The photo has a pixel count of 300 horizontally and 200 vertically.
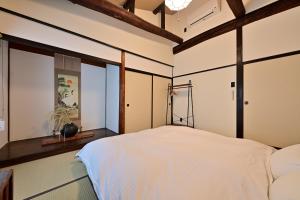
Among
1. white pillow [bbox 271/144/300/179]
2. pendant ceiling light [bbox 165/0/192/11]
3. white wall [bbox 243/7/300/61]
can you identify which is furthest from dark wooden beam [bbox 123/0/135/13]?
white pillow [bbox 271/144/300/179]

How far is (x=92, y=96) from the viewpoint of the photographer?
3.65 m

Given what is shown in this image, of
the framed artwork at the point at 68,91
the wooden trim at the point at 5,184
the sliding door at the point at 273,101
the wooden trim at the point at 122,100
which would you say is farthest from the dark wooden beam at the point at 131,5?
the wooden trim at the point at 5,184

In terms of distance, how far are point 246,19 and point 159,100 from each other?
97.2 inches

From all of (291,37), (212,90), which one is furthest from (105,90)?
(291,37)

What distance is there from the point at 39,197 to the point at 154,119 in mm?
2660

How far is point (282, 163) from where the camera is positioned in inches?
42.8

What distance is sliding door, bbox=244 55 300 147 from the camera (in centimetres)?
198

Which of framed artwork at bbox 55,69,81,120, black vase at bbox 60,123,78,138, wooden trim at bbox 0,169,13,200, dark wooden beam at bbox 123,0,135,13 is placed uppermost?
dark wooden beam at bbox 123,0,135,13

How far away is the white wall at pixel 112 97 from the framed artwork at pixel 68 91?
718 mm

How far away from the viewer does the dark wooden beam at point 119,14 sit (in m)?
2.19

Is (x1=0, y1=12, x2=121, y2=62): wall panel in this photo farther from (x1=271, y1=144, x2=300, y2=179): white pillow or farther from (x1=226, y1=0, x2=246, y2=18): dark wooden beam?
(x1=271, y1=144, x2=300, y2=179): white pillow

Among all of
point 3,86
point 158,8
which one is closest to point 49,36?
point 3,86

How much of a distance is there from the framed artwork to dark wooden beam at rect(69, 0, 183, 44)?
1.55 metres

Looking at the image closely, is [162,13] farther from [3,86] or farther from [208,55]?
[3,86]
